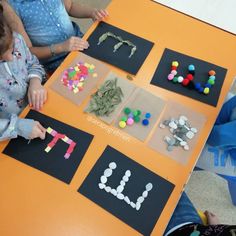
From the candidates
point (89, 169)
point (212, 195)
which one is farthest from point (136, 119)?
point (212, 195)

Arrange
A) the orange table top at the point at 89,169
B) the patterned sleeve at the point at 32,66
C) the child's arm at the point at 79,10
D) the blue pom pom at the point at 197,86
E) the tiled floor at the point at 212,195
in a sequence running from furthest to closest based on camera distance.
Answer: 1. the tiled floor at the point at 212,195
2. the child's arm at the point at 79,10
3. the patterned sleeve at the point at 32,66
4. the blue pom pom at the point at 197,86
5. the orange table top at the point at 89,169

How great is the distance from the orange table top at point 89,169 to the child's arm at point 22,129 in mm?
43

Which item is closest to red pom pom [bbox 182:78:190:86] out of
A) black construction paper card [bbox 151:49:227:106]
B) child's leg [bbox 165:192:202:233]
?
black construction paper card [bbox 151:49:227:106]

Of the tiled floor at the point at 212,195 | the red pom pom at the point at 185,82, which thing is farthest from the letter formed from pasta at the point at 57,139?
the tiled floor at the point at 212,195

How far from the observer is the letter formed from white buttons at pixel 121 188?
88cm

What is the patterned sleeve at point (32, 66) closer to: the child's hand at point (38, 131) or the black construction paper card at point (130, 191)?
the child's hand at point (38, 131)

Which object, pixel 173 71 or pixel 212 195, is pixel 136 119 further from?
pixel 212 195

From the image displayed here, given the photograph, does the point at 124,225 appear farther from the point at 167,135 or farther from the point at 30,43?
the point at 30,43

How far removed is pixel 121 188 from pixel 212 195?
3.01 feet

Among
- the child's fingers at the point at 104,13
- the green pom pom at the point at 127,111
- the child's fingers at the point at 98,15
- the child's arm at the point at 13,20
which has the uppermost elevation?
the child's fingers at the point at 104,13

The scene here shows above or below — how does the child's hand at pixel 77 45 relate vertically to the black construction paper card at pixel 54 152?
above

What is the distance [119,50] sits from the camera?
117 centimetres

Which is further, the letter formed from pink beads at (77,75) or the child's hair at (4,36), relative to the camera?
the letter formed from pink beads at (77,75)

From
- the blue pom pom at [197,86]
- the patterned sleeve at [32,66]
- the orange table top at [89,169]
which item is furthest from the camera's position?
the patterned sleeve at [32,66]
